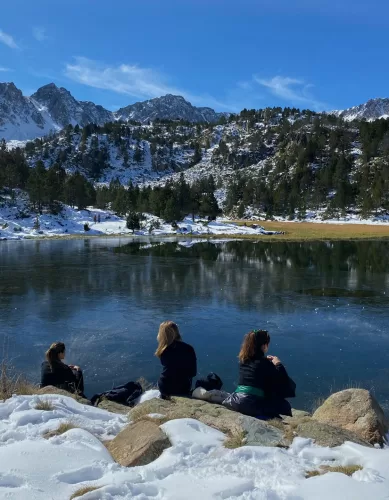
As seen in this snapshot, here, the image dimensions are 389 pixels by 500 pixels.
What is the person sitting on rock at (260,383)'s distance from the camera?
7.26m

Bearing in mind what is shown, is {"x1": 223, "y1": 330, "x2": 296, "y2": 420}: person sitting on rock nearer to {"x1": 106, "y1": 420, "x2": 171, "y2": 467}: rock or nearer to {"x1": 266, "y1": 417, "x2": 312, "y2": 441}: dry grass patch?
{"x1": 266, "y1": 417, "x2": 312, "y2": 441}: dry grass patch

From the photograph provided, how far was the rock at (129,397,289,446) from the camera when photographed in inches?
226

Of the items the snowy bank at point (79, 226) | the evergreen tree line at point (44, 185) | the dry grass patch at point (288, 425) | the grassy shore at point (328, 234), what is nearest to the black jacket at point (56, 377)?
the dry grass patch at point (288, 425)

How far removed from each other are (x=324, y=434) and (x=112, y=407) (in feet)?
13.8

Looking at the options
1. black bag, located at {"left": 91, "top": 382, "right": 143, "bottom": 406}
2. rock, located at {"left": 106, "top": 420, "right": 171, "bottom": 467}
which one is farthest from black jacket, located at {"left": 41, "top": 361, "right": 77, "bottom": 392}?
rock, located at {"left": 106, "top": 420, "right": 171, "bottom": 467}

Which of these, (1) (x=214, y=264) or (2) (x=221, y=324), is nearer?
(2) (x=221, y=324)

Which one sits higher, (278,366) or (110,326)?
(278,366)

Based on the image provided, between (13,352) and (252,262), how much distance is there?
1087 inches

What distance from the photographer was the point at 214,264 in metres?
36.9

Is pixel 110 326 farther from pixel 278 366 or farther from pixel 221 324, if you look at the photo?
pixel 278 366

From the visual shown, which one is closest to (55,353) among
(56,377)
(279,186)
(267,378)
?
(56,377)

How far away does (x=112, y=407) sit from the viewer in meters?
8.34

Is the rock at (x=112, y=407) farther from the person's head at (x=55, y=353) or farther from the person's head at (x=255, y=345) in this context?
the person's head at (x=255, y=345)

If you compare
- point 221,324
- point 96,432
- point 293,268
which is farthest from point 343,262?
point 96,432
